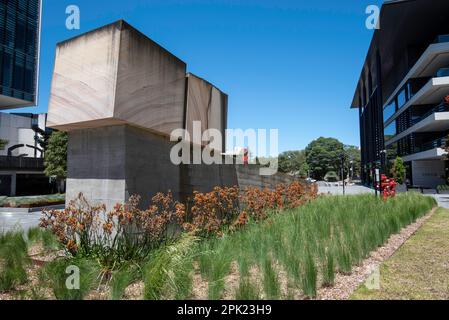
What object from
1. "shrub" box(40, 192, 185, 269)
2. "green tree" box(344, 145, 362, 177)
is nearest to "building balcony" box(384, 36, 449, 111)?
"shrub" box(40, 192, 185, 269)

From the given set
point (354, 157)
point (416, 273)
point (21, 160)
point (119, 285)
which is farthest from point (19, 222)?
point (354, 157)

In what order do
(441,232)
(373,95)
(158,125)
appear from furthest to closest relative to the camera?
1. (373,95)
2. (441,232)
3. (158,125)

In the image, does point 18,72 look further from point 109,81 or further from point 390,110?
point 390,110

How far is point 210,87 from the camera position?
7.93 metres

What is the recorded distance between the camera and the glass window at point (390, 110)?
45650 mm

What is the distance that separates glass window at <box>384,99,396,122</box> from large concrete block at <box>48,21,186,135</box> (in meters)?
49.3

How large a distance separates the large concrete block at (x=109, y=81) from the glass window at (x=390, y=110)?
4933 cm

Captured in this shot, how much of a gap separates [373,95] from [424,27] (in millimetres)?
14437

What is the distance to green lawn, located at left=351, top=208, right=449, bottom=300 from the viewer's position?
11.3 ft

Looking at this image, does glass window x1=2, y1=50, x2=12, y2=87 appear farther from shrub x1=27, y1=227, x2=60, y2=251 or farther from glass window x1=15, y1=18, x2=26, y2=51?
shrub x1=27, y1=227, x2=60, y2=251

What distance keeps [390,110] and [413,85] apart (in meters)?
11.8

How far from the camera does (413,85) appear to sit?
1443 inches
